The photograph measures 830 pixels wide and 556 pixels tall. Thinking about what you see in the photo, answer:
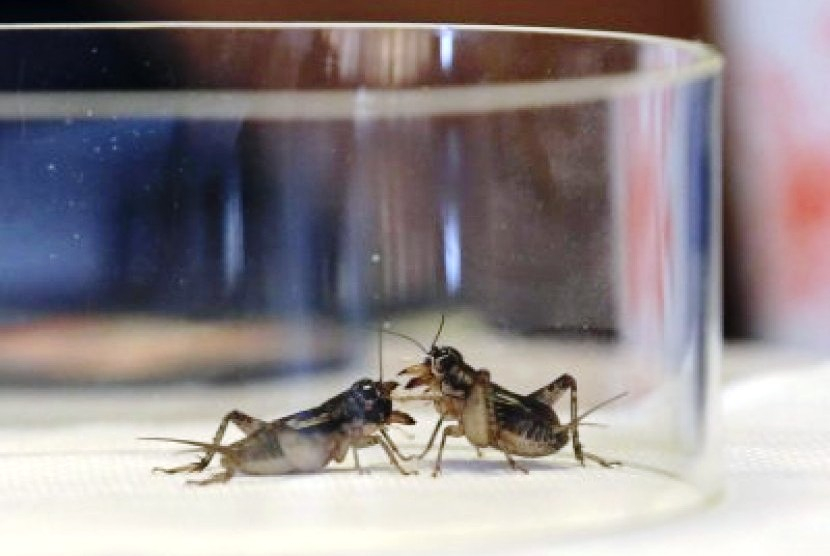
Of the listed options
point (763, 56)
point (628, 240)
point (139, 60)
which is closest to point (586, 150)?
point (628, 240)

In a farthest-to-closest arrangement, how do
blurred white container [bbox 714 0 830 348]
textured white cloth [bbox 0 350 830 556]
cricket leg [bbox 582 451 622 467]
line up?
blurred white container [bbox 714 0 830 348], cricket leg [bbox 582 451 622 467], textured white cloth [bbox 0 350 830 556]

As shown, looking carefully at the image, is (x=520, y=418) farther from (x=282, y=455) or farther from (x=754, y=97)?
(x=754, y=97)

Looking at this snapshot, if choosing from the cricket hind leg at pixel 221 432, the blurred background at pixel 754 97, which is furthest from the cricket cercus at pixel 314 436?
the blurred background at pixel 754 97

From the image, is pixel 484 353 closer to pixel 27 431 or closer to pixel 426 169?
pixel 426 169

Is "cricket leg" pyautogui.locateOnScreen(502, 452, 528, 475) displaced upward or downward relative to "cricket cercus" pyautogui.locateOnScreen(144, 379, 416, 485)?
downward

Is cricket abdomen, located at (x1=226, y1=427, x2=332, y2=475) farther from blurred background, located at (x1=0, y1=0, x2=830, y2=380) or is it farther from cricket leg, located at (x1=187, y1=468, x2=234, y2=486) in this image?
blurred background, located at (x1=0, y1=0, x2=830, y2=380)

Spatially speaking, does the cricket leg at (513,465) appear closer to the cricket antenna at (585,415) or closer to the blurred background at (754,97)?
the cricket antenna at (585,415)

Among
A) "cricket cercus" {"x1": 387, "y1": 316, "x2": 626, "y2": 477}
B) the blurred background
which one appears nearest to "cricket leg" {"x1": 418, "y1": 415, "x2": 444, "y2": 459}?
"cricket cercus" {"x1": 387, "y1": 316, "x2": 626, "y2": 477}

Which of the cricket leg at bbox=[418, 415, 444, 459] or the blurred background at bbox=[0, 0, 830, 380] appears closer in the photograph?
the cricket leg at bbox=[418, 415, 444, 459]

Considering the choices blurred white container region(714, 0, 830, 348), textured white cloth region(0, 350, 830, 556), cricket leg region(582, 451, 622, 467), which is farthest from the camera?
blurred white container region(714, 0, 830, 348)
